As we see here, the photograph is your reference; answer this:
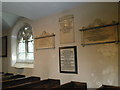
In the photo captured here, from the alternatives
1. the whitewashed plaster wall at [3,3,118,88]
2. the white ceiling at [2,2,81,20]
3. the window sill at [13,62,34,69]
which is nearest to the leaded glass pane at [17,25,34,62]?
the window sill at [13,62,34,69]

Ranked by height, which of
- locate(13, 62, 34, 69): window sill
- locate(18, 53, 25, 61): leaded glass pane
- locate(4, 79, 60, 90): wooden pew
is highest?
locate(18, 53, 25, 61): leaded glass pane

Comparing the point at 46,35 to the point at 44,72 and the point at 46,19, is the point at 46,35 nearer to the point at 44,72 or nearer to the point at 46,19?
the point at 46,19

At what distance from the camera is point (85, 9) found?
272 cm

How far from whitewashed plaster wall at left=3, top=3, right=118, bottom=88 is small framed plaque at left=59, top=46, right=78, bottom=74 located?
3.7 inches

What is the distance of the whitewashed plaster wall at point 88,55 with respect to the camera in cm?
233

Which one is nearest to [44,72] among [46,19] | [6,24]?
[46,19]

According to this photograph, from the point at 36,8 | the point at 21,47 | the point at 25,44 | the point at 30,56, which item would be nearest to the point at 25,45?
the point at 25,44

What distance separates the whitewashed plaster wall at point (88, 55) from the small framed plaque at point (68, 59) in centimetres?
9

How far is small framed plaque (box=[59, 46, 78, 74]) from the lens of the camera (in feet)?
9.19

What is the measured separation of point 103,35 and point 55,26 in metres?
1.30

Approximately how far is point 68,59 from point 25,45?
2.02 m

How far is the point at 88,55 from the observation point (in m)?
2.61

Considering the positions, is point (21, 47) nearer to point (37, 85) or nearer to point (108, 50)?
point (37, 85)

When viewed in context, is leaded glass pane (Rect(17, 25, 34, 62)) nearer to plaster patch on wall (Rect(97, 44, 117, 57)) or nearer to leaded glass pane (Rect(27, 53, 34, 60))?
leaded glass pane (Rect(27, 53, 34, 60))
